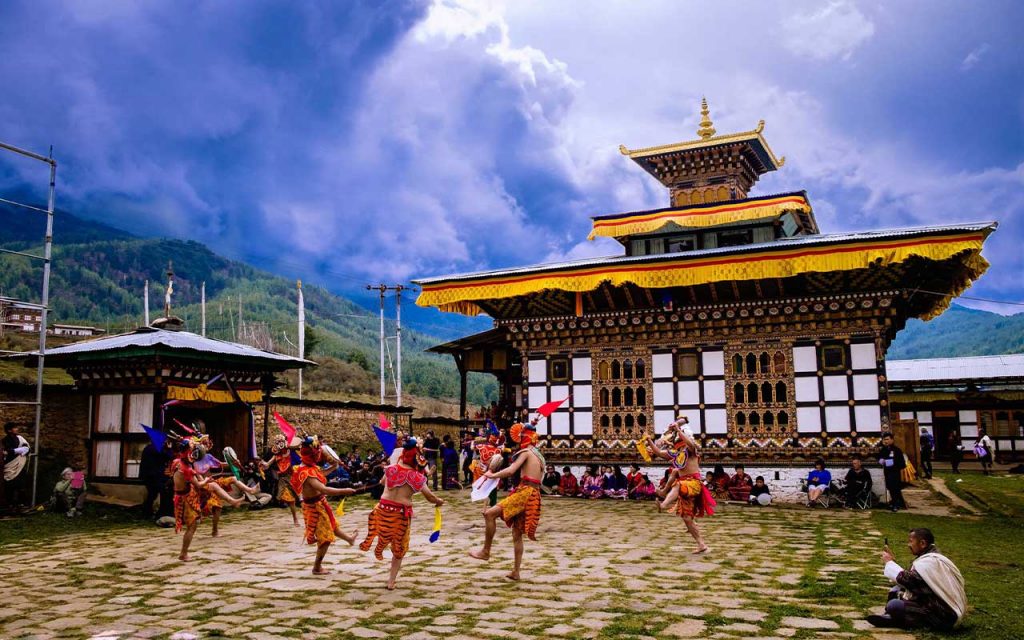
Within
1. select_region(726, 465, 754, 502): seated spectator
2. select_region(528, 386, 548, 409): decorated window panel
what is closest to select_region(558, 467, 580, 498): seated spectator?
select_region(528, 386, 548, 409): decorated window panel

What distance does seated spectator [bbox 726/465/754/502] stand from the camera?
17.7m

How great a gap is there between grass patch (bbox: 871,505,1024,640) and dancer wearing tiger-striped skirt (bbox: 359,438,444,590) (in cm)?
493

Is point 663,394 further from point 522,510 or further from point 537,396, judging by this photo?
point 522,510

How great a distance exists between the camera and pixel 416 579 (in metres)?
8.84

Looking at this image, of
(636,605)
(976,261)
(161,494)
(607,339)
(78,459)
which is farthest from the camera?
(607,339)

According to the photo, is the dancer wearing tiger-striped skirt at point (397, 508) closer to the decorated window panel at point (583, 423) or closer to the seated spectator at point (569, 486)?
the seated spectator at point (569, 486)

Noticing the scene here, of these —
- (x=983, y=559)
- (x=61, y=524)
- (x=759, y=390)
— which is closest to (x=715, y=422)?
(x=759, y=390)

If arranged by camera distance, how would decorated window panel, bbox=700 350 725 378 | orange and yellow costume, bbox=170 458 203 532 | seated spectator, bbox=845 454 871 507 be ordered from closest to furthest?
orange and yellow costume, bbox=170 458 203 532
seated spectator, bbox=845 454 871 507
decorated window panel, bbox=700 350 725 378

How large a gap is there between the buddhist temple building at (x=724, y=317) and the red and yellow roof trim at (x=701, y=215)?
37 mm

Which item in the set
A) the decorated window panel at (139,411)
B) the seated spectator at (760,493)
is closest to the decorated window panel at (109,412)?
the decorated window panel at (139,411)

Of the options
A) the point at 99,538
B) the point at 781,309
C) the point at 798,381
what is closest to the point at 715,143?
the point at 781,309

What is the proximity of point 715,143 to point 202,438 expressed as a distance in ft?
54.0

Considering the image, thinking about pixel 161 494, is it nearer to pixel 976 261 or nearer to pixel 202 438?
pixel 202 438

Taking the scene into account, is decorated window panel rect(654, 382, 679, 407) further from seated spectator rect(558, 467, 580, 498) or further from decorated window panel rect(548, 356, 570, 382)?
seated spectator rect(558, 467, 580, 498)
